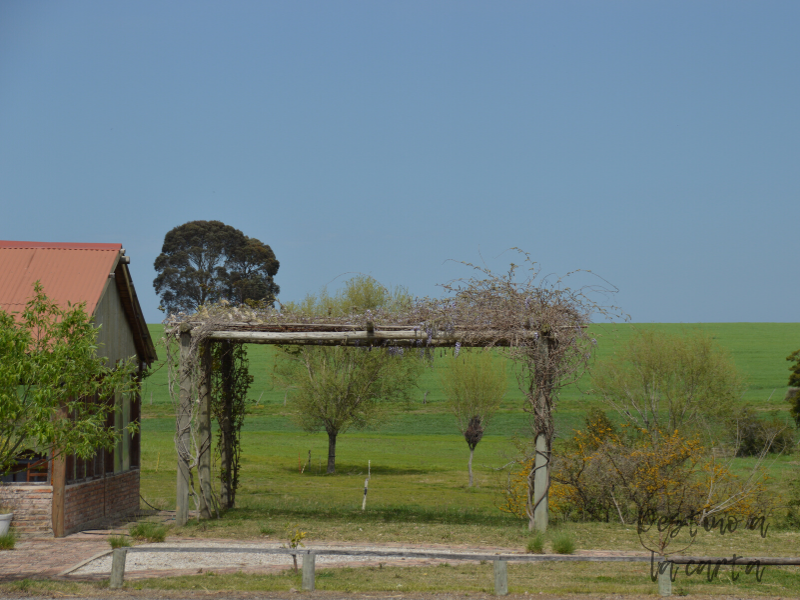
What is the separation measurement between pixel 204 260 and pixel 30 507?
5070cm

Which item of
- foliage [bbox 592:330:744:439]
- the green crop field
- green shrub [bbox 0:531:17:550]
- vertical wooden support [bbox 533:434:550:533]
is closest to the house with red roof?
green shrub [bbox 0:531:17:550]

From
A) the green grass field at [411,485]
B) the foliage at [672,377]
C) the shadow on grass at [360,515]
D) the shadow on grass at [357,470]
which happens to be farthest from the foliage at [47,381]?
the foliage at [672,377]

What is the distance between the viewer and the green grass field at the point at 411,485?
372 inches

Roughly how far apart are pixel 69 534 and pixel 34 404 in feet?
15.7

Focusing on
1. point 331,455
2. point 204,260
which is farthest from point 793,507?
point 204,260

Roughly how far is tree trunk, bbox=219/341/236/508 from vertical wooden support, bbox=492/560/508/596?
8.00 meters

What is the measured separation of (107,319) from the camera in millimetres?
13500

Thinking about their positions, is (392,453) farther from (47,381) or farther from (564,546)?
(47,381)

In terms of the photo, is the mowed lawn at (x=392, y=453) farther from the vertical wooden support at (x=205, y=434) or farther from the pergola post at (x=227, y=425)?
the vertical wooden support at (x=205, y=434)

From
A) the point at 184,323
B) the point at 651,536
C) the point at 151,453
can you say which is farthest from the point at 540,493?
the point at 151,453

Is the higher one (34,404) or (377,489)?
(34,404)

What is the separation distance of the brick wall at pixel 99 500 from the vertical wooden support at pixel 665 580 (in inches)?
353

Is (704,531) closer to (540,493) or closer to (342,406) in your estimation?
(540,493)

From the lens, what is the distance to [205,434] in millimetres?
13469
